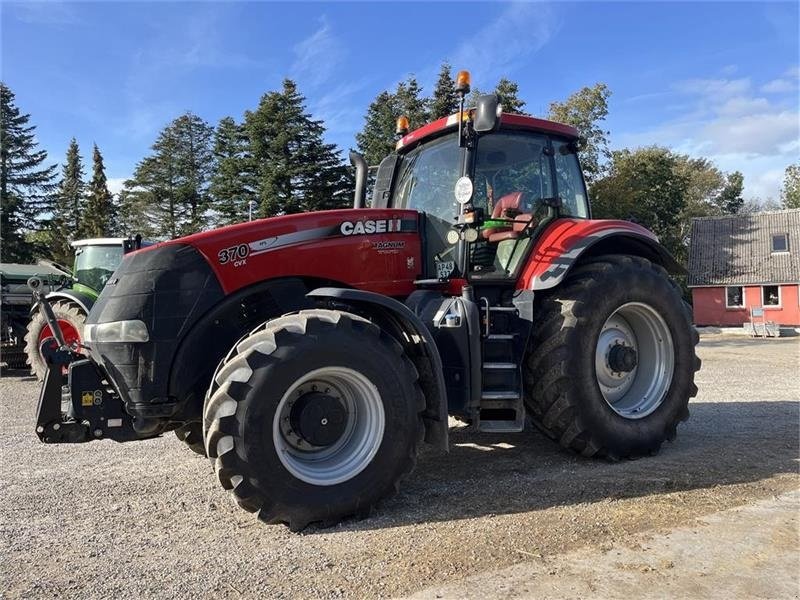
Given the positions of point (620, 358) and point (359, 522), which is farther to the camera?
point (620, 358)

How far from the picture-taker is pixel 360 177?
584 cm

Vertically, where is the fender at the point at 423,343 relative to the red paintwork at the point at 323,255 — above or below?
below

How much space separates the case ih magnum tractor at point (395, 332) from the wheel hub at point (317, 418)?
1 centimetres

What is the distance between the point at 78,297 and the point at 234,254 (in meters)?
8.09

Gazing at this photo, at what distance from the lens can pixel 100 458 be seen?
18.7 ft

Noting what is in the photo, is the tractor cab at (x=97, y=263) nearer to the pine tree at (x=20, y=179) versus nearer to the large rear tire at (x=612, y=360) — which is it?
the large rear tire at (x=612, y=360)

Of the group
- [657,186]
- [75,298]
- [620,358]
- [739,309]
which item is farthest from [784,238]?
[75,298]

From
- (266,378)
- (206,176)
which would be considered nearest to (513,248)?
(266,378)

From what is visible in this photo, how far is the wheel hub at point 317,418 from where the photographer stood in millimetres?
3844

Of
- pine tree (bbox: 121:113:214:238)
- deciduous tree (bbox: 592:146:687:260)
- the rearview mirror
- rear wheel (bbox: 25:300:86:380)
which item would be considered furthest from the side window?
pine tree (bbox: 121:113:214:238)

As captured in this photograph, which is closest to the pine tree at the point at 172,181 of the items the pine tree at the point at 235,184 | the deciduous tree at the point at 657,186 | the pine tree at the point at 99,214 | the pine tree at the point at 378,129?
the pine tree at the point at 99,214

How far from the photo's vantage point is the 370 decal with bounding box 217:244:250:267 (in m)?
4.20

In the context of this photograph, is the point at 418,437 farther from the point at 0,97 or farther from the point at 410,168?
the point at 0,97

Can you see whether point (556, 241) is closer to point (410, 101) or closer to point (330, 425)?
point (330, 425)
